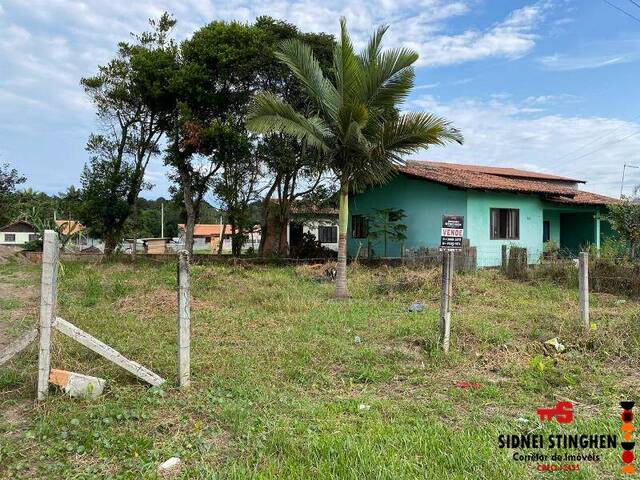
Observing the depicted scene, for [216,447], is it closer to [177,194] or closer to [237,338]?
[237,338]

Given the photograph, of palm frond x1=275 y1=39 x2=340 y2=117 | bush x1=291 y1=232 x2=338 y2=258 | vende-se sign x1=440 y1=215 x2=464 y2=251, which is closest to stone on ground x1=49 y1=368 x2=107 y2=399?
vende-se sign x1=440 y1=215 x2=464 y2=251

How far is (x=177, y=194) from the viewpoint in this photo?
71.5ft

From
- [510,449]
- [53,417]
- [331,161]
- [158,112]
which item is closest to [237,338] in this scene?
[53,417]

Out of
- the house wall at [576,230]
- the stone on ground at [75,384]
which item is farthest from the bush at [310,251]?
the stone on ground at [75,384]

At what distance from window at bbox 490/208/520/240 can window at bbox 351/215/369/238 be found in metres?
5.20

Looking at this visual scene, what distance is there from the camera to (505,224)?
58.9 feet

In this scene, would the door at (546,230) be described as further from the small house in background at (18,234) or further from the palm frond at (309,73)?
the small house in background at (18,234)

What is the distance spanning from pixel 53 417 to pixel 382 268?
12032 mm

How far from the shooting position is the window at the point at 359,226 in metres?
20.5

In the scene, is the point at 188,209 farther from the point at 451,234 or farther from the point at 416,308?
the point at 451,234

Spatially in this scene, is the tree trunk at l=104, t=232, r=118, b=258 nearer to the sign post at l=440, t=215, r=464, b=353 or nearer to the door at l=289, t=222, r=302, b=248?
the door at l=289, t=222, r=302, b=248

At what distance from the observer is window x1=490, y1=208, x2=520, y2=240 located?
17.7 meters

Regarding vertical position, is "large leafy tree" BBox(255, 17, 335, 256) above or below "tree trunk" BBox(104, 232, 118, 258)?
above

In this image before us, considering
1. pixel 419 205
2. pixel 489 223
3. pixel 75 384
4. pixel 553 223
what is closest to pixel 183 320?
pixel 75 384
